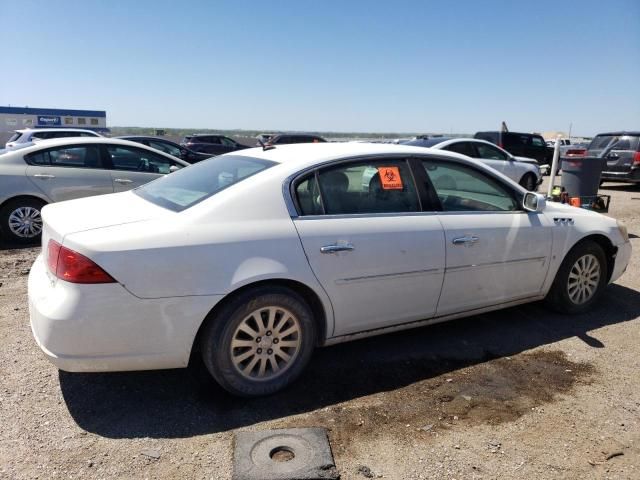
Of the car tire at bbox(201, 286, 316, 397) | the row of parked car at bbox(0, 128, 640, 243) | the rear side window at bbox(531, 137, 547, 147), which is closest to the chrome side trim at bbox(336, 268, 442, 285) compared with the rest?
the car tire at bbox(201, 286, 316, 397)

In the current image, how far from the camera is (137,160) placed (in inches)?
321

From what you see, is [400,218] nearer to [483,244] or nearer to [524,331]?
[483,244]

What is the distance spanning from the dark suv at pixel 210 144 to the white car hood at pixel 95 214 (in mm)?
21671

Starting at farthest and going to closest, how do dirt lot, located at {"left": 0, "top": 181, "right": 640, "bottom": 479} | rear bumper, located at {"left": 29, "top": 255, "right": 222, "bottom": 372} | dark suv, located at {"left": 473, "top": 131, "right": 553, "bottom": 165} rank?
1. dark suv, located at {"left": 473, "top": 131, "right": 553, "bottom": 165}
2. rear bumper, located at {"left": 29, "top": 255, "right": 222, "bottom": 372}
3. dirt lot, located at {"left": 0, "top": 181, "right": 640, "bottom": 479}

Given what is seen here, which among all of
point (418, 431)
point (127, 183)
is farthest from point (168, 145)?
point (418, 431)

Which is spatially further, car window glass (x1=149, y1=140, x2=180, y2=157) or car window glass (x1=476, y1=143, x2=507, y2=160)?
car window glass (x1=149, y1=140, x2=180, y2=157)

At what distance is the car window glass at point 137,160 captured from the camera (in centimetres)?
800

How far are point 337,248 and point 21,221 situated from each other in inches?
228

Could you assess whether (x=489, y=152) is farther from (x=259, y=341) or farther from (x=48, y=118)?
(x=48, y=118)

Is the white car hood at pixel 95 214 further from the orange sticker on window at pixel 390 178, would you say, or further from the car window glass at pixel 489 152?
the car window glass at pixel 489 152

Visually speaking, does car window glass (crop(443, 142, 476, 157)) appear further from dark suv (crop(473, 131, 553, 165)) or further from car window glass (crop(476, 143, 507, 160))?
dark suv (crop(473, 131, 553, 165))

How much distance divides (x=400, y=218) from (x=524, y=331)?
1699 millimetres

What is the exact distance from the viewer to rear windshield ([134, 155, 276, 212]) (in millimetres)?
3404

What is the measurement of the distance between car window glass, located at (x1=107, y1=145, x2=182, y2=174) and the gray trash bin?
19.3 feet
